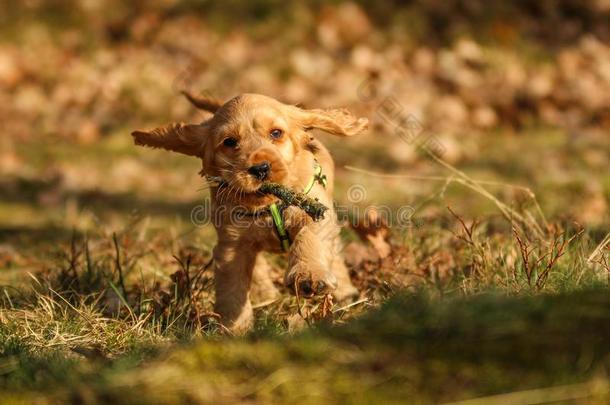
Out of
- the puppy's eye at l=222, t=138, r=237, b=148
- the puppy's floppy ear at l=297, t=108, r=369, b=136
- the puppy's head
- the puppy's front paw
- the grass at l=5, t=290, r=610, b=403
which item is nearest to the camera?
the grass at l=5, t=290, r=610, b=403

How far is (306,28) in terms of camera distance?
9227 mm

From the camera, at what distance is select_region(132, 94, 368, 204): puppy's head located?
9.73 feet

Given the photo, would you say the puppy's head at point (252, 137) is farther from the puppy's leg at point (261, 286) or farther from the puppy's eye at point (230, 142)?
the puppy's leg at point (261, 286)

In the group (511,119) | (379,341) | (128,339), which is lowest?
(128,339)

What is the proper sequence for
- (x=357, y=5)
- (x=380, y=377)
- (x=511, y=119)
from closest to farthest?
(x=380, y=377) → (x=511, y=119) → (x=357, y=5)

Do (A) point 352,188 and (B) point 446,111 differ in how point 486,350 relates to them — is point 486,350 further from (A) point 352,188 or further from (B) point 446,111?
(B) point 446,111

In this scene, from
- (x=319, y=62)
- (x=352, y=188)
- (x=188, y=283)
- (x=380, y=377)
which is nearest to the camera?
(x=380, y=377)

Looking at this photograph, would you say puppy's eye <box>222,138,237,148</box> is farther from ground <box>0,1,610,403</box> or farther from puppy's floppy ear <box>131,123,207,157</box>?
ground <box>0,1,610,403</box>

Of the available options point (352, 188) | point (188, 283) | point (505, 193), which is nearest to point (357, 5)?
point (352, 188)

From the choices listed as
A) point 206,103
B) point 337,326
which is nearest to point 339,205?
point 206,103

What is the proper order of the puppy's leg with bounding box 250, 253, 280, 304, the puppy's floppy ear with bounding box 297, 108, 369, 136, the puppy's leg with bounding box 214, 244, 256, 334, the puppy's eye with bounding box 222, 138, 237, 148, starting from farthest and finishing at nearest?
1. the puppy's leg with bounding box 250, 253, 280, 304
2. the puppy's floppy ear with bounding box 297, 108, 369, 136
3. the puppy's leg with bounding box 214, 244, 256, 334
4. the puppy's eye with bounding box 222, 138, 237, 148

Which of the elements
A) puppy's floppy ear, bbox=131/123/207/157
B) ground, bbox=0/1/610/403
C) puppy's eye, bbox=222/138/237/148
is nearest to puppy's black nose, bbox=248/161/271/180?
puppy's eye, bbox=222/138/237/148

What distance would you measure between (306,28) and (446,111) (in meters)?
2.09

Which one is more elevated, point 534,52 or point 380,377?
point 534,52
